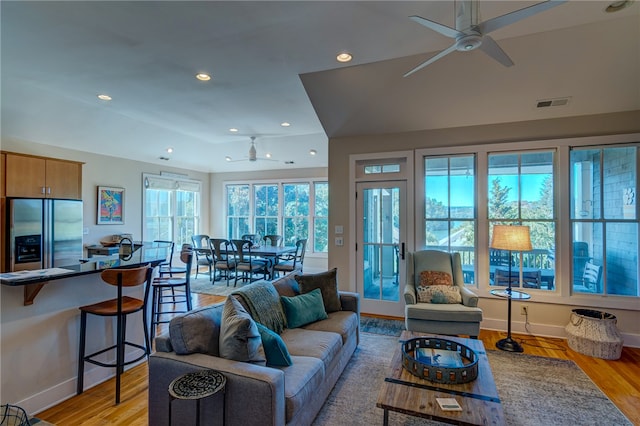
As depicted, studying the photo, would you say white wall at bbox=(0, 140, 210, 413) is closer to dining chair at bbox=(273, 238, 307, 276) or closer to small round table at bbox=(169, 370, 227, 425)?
small round table at bbox=(169, 370, 227, 425)

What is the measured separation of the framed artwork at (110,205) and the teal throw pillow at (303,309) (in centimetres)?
505

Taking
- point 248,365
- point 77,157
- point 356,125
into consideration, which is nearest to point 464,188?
point 356,125

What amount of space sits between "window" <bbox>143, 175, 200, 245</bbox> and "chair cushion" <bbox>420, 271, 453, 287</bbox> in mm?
6154

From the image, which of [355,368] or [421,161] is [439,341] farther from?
[421,161]

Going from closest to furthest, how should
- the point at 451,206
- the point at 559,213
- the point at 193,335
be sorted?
the point at 193,335 < the point at 559,213 < the point at 451,206

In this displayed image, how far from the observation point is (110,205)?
6211 millimetres

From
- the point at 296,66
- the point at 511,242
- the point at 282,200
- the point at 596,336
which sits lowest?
the point at 596,336

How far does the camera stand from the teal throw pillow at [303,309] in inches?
113

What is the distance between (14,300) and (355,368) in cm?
281

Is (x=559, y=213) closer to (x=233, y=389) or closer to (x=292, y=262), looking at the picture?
(x=233, y=389)

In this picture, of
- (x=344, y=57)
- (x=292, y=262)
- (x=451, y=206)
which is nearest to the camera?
(x=344, y=57)

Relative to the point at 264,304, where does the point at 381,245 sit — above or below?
above

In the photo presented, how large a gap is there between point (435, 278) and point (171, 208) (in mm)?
6646

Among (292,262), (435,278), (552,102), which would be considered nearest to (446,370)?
(435,278)
